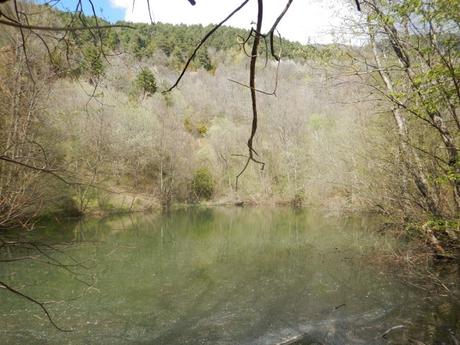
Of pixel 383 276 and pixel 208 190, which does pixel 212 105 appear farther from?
pixel 383 276

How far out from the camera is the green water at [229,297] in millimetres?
6648

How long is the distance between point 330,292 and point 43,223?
54.0 feet

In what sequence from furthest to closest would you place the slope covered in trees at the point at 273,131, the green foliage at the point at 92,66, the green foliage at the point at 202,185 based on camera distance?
1. the green foliage at the point at 202,185
2. the slope covered in trees at the point at 273,131
3. the green foliage at the point at 92,66

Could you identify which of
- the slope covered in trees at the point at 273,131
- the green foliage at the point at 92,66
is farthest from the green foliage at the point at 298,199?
the green foliage at the point at 92,66

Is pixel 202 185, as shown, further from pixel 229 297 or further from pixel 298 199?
pixel 229 297

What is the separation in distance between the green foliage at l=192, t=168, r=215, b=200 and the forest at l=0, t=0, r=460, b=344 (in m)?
0.14

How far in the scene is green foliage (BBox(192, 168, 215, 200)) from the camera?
36188 mm

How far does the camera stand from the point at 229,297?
28.4 feet

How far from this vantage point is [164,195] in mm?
32500

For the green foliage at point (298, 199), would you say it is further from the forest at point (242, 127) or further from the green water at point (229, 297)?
the green water at point (229, 297)

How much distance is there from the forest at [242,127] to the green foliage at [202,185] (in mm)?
139

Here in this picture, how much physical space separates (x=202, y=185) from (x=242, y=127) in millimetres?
7712

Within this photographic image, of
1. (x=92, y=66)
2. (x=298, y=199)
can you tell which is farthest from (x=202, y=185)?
(x=92, y=66)

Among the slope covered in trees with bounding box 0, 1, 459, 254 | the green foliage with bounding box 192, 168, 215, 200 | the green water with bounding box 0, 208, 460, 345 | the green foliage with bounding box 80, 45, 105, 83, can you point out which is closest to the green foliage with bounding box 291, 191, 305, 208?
the slope covered in trees with bounding box 0, 1, 459, 254
